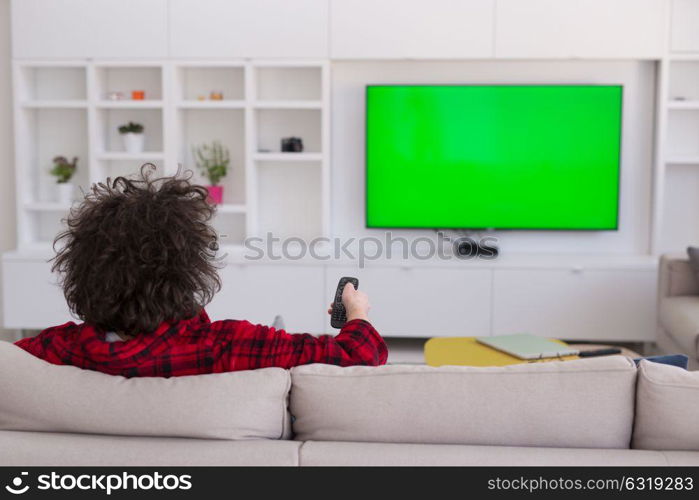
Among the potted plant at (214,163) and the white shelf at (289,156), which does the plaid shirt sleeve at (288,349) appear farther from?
the potted plant at (214,163)

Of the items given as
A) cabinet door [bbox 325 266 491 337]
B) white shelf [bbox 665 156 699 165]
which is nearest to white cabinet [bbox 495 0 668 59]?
white shelf [bbox 665 156 699 165]

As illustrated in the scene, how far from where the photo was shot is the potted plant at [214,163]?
500cm

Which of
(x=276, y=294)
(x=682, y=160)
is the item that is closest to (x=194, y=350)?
(x=276, y=294)

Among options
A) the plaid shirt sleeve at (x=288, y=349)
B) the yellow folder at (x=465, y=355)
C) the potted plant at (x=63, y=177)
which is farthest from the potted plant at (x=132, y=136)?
the plaid shirt sleeve at (x=288, y=349)

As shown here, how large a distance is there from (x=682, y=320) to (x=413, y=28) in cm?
215

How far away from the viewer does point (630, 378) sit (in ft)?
4.79

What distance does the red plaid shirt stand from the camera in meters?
1.51

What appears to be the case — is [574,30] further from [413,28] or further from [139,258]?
[139,258]

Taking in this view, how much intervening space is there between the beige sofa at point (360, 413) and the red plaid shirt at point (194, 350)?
0.05 m

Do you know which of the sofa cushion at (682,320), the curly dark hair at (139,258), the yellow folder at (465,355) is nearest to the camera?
the curly dark hair at (139,258)

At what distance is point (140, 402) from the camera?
4.72 feet

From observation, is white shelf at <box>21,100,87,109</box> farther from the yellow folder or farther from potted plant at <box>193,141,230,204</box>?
the yellow folder

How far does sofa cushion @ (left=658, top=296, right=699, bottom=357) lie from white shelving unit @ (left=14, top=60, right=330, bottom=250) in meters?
1.91

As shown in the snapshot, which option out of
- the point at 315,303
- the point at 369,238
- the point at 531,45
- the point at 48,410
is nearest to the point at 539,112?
the point at 531,45
